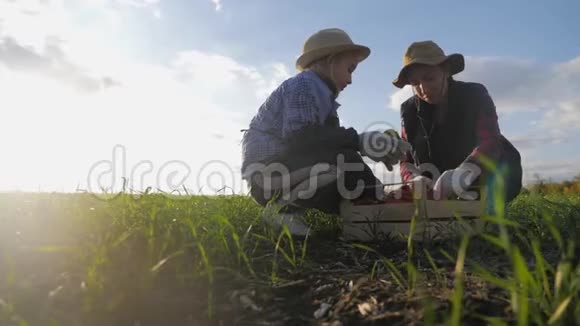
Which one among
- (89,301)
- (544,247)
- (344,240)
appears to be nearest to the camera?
(89,301)

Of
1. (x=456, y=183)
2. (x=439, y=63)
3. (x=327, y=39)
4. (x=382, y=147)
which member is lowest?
(x=456, y=183)

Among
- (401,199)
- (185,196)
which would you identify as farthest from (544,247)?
(185,196)

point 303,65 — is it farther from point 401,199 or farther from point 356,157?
point 401,199

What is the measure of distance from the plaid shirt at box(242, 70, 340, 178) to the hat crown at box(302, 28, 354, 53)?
332mm

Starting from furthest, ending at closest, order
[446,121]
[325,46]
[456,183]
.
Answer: [446,121], [325,46], [456,183]

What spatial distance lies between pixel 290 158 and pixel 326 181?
30 centimetres

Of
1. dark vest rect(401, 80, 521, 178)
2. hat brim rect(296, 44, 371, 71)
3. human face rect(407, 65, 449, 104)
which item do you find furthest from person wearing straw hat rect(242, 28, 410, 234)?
dark vest rect(401, 80, 521, 178)

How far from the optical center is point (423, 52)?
154 inches

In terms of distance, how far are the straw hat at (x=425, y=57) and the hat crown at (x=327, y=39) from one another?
1.80ft

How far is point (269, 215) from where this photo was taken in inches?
121

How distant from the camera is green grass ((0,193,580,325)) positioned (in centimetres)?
141

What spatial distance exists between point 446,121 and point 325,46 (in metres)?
1.33

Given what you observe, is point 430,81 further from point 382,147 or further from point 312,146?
point 312,146

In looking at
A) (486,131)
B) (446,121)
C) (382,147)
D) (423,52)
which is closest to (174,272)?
(382,147)
